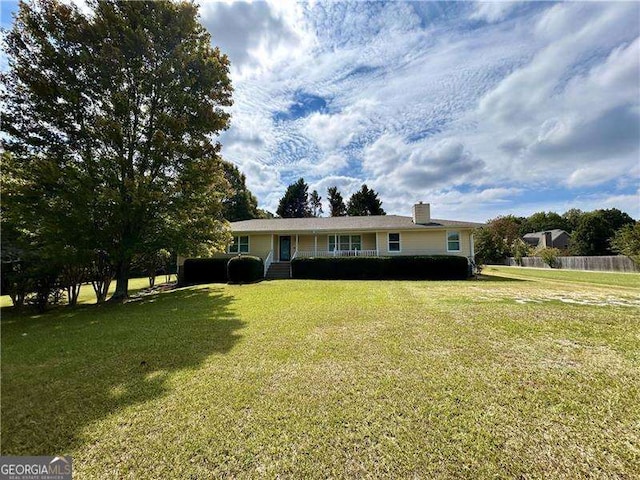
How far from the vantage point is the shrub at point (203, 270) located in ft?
55.3

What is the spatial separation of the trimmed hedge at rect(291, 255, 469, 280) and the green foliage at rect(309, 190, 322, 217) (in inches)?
1422

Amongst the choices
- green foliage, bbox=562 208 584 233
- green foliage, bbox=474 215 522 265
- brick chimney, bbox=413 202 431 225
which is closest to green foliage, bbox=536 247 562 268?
green foliage, bbox=474 215 522 265

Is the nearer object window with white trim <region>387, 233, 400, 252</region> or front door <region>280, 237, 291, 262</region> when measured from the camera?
window with white trim <region>387, 233, 400, 252</region>

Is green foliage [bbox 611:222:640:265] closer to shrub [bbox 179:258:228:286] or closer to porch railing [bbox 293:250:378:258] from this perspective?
porch railing [bbox 293:250:378:258]

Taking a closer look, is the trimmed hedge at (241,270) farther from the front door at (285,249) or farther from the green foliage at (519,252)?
the green foliage at (519,252)

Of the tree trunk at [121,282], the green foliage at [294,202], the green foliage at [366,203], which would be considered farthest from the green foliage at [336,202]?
the tree trunk at [121,282]

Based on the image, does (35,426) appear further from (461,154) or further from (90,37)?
(461,154)

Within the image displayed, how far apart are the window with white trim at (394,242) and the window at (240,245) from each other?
9.52 m

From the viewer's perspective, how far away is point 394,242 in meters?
18.9

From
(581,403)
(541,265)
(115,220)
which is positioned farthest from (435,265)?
(541,265)

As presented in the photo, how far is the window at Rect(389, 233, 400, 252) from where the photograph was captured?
18797 millimetres

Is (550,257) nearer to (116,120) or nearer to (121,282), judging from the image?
(121,282)

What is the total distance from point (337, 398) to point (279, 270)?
15.7m

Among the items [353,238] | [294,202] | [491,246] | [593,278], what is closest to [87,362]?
[353,238]
